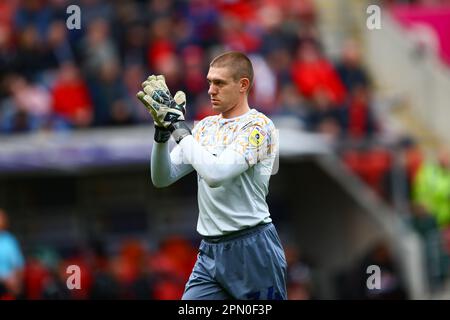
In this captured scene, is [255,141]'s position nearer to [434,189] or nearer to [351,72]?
[434,189]

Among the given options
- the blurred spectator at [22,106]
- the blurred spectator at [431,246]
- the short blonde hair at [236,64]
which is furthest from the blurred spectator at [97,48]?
the short blonde hair at [236,64]

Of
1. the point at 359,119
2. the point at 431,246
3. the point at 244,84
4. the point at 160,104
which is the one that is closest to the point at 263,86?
the point at 359,119

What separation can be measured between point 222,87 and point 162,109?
43cm

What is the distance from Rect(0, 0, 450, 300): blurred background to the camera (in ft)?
52.4

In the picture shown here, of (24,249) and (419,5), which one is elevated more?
(419,5)

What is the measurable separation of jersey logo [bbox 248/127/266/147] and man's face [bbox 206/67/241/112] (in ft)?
0.88

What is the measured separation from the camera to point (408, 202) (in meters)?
17.8

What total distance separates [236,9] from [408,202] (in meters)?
4.74

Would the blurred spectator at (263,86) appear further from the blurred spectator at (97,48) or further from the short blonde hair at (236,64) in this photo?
the short blonde hair at (236,64)

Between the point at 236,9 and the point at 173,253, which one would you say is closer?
the point at 173,253

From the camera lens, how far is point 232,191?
7879mm

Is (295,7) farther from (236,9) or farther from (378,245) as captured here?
(378,245)
